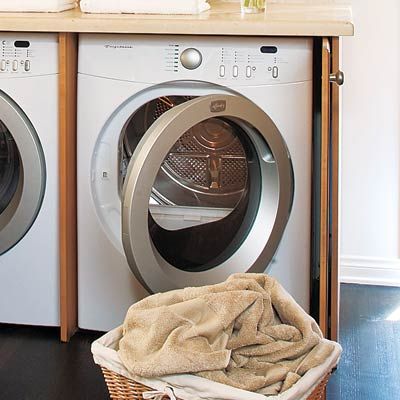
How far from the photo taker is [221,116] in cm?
201

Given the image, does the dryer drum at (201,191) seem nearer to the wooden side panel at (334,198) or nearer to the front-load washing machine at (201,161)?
the front-load washing machine at (201,161)

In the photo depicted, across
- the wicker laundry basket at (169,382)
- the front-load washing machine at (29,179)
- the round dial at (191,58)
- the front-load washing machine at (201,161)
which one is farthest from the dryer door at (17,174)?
the wicker laundry basket at (169,382)

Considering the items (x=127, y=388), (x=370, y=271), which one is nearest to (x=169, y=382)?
(x=127, y=388)

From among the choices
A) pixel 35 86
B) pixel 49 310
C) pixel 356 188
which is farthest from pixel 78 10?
pixel 356 188

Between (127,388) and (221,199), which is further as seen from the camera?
(221,199)

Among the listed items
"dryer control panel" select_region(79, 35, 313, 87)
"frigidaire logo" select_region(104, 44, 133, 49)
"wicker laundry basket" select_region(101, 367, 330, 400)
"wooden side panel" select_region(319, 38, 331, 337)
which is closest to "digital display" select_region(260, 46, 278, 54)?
"dryer control panel" select_region(79, 35, 313, 87)

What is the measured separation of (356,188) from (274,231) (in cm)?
69

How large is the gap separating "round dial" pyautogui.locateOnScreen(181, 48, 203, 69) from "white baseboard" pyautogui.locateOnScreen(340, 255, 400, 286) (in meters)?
0.99

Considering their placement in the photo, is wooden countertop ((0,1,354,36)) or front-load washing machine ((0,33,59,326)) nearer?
wooden countertop ((0,1,354,36))

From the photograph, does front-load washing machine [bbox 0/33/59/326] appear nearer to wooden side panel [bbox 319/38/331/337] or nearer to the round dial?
the round dial

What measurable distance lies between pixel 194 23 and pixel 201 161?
37 cm

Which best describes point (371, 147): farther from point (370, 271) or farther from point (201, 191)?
point (201, 191)

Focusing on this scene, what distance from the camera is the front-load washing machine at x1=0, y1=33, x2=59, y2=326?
2.23 m

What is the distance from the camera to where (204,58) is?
7.07 feet
